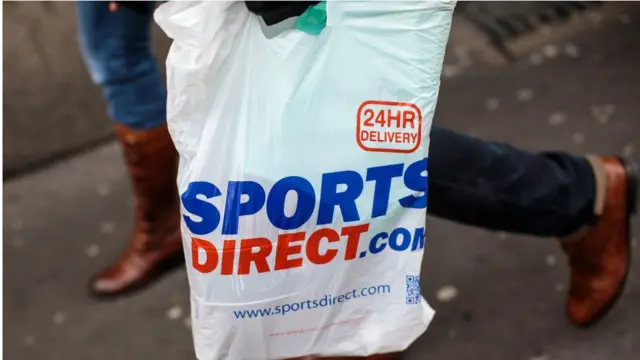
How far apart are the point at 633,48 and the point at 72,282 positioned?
1299mm

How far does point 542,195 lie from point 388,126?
0.94 feet

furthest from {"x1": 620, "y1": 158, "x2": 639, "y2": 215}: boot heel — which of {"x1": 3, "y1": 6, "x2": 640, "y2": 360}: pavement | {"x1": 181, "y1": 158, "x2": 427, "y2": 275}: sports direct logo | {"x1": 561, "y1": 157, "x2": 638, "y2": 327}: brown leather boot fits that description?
{"x1": 181, "y1": 158, "x2": 427, "y2": 275}: sports direct logo

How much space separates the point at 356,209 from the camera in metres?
0.84

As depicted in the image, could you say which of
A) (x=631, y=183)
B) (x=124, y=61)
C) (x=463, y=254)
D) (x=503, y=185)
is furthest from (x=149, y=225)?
(x=631, y=183)

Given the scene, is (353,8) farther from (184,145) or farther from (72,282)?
(72,282)

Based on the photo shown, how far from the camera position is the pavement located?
1.19 meters

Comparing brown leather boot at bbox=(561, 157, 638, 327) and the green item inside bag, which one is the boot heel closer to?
brown leather boot at bbox=(561, 157, 638, 327)

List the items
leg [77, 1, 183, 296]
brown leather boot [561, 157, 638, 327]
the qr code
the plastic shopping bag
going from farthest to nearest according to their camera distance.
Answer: leg [77, 1, 183, 296], brown leather boot [561, 157, 638, 327], the qr code, the plastic shopping bag

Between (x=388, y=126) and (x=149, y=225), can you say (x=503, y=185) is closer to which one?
(x=388, y=126)

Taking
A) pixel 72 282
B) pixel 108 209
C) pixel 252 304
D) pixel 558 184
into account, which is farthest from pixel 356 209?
pixel 108 209

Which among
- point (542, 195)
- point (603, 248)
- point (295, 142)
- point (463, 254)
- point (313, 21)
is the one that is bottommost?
point (463, 254)

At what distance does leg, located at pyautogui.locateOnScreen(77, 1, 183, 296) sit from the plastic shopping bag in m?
0.39

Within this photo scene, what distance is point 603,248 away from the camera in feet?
3.62

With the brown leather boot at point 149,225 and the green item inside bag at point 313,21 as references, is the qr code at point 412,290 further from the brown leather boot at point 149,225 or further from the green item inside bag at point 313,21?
the brown leather boot at point 149,225
